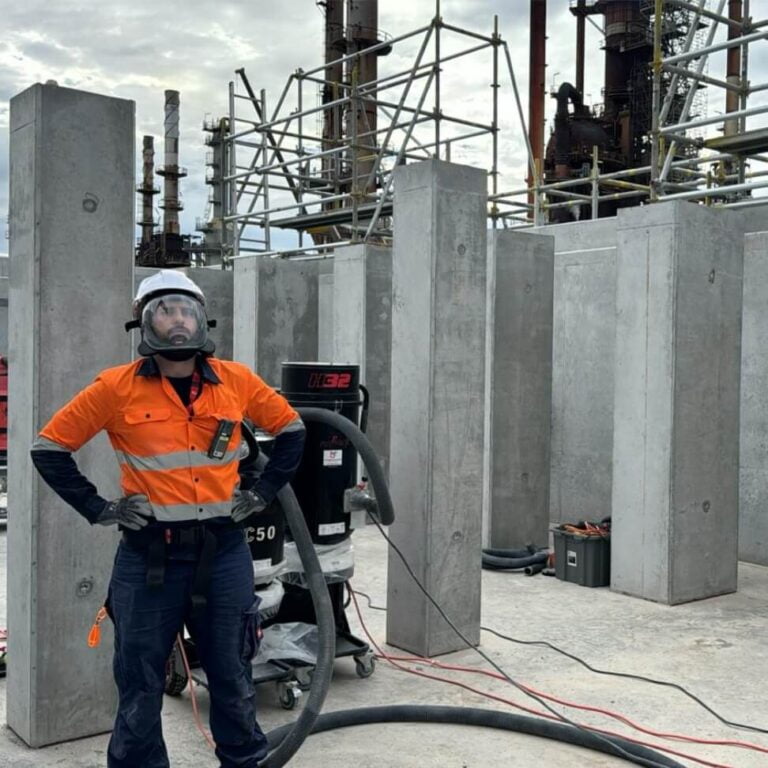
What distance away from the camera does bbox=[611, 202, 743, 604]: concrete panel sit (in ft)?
23.9

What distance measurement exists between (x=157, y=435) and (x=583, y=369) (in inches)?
275

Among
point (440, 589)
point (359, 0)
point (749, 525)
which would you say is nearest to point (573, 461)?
point (749, 525)

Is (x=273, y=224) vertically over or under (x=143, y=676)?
over

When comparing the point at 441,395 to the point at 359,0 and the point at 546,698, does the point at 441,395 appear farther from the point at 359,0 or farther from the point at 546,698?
the point at 359,0

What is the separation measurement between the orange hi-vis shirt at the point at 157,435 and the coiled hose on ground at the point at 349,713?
24.8 inches

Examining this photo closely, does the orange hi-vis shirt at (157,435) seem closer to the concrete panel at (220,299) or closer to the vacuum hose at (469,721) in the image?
the vacuum hose at (469,721)

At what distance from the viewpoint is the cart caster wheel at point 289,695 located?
4.89 m

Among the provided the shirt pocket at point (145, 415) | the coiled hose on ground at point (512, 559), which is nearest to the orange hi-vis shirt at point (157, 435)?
the shirt pocket at point (145, 415)

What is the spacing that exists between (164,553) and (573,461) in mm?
→ 6935

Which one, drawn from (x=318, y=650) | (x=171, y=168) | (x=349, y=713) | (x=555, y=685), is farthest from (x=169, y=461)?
(x=171, y=168)

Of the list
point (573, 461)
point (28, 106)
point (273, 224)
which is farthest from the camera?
point (273, 224)

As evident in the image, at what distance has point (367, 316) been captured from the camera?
998cm

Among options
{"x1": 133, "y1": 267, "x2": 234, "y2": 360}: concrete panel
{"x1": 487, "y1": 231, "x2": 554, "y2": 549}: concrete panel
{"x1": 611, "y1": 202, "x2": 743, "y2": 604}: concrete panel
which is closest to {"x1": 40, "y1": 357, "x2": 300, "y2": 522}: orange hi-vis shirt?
{"x1": 611, "y1": 202, "x2": 743, "y2": 604}: concrete panel

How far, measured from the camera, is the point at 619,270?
7680 mm
